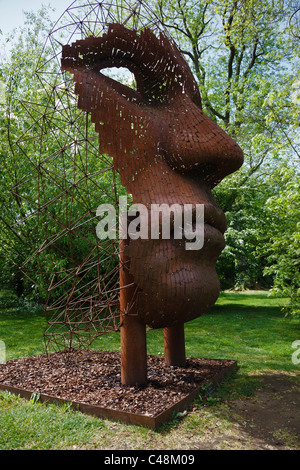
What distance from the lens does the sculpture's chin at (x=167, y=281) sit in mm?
4344

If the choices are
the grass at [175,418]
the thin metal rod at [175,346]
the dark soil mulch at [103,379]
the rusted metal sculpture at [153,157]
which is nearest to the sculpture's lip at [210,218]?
the rusted metal sculpture at [153,157]

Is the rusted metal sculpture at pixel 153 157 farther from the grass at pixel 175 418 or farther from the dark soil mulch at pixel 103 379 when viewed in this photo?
the grass at pixel 175 418

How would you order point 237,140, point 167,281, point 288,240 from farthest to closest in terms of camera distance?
point 237,140
point 288,240
point 167,281

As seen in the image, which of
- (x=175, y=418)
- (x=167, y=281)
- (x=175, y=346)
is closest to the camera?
(x=175, y=418)

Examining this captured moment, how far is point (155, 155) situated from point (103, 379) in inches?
121

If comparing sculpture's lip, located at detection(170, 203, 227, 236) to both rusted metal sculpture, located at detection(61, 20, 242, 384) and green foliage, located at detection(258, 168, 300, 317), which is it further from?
green foliage, located at detection(258, 168, 300, 317)

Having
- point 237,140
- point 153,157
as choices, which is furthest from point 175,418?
point 237,140

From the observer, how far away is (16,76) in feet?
37.8

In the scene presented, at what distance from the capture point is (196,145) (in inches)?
185

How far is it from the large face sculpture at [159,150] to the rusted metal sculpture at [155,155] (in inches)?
0.5

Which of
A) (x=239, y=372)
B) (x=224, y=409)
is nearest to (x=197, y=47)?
(x=239, y=372)

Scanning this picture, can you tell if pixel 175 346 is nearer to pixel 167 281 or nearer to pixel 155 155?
pixel 167 281
